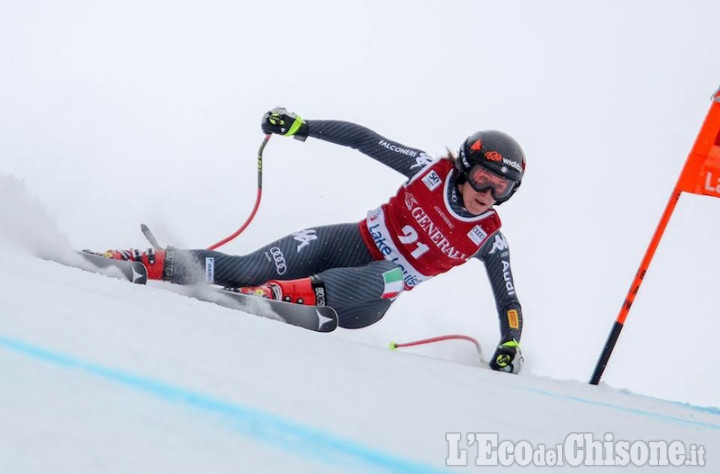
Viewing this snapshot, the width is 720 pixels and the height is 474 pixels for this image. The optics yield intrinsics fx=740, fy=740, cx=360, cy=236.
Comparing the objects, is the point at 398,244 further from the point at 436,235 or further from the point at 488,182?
the point at 488,182

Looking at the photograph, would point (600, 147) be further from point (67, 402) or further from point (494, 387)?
point (67, 402)

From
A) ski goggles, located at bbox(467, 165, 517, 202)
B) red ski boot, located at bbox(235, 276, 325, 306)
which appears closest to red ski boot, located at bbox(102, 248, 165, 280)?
red ski boot, located at bbox(235, 276, 325, 306)

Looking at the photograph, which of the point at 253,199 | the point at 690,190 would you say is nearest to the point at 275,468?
the point at 690,190

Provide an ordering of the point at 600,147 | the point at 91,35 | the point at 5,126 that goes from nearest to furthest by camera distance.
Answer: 1. the point at 5,126
2. the point at 91,35
3. the point at 600,147

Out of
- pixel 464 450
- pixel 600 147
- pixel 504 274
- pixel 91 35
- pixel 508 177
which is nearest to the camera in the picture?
pixel 464 450

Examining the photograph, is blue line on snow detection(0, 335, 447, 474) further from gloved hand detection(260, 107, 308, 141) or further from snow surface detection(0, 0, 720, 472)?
gloved hand detection(260, 107, 308, 141)

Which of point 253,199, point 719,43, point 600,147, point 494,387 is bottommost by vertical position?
point 494,387

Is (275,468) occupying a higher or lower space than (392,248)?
lower

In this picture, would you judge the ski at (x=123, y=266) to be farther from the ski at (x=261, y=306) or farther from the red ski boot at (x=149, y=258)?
the red ski boot at (x=149, y=258)

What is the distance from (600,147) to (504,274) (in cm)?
574

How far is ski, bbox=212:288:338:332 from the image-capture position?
100.0 inches

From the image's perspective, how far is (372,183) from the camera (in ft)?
23.4

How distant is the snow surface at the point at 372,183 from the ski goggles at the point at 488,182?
82cm

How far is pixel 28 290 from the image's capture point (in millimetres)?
1371
